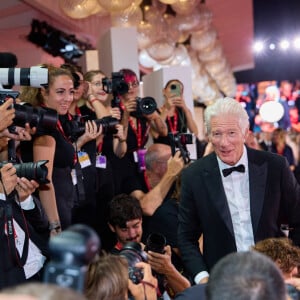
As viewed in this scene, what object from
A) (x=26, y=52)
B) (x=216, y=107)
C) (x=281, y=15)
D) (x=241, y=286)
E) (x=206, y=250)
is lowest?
(x=206, y=250)

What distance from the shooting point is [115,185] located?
405 centimetres

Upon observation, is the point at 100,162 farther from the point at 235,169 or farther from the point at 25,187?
the point at 235,169

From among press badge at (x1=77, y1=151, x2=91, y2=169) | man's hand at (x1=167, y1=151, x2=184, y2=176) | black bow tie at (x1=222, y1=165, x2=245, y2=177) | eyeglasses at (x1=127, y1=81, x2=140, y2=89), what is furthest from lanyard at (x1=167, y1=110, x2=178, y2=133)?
black bow tie at (x1=222, y1=165, x2=245, y2=177)

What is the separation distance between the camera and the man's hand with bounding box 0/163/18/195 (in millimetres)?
2533

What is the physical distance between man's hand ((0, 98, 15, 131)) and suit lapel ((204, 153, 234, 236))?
855mm

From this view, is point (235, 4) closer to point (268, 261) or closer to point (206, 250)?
point (206, 250)

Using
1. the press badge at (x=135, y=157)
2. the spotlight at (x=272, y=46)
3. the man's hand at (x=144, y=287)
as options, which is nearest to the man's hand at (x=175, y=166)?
the press badge at (x=135, y=157)

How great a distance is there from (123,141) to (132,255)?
1888mm

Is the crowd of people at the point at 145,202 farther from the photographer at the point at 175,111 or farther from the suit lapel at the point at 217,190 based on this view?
the photographer at the point at 175,111

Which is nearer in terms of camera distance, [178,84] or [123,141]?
[123,141]

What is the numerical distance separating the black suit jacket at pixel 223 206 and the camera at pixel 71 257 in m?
1.66

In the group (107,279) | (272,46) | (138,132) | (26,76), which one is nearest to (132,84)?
(138,132)

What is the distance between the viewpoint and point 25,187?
2.69 meters

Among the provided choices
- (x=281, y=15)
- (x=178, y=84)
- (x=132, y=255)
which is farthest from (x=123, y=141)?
(x=281, y=15)
